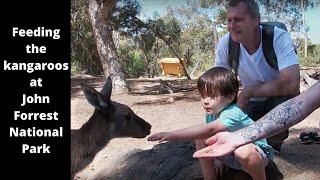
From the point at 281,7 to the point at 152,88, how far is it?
5299 mm

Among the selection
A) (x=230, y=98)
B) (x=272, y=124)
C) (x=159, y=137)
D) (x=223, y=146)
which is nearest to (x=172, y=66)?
(x=230, y=98)

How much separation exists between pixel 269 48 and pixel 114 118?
1.18m

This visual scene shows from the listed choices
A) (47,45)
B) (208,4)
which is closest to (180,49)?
(208,4)

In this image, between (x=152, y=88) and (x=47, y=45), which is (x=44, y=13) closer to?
(x=47, y=45)

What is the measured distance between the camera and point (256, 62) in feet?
9.09

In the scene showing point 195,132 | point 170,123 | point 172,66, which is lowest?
point 170,123

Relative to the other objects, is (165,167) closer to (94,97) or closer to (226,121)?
(94,97)

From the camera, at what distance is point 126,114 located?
11.1 feet

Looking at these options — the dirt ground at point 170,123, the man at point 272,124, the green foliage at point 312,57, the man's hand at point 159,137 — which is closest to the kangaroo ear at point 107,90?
the dirt ground at point 170,123

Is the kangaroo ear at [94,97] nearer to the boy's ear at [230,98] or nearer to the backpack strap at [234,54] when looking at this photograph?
the backpack strap at [234,54]

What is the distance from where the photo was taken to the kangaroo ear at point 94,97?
2910 millimetres

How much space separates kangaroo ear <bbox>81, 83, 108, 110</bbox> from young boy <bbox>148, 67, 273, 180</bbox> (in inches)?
33.7

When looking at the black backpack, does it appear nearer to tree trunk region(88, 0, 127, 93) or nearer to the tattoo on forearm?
the tattoo on forearm

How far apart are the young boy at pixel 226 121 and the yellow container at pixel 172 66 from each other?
1156 cm
